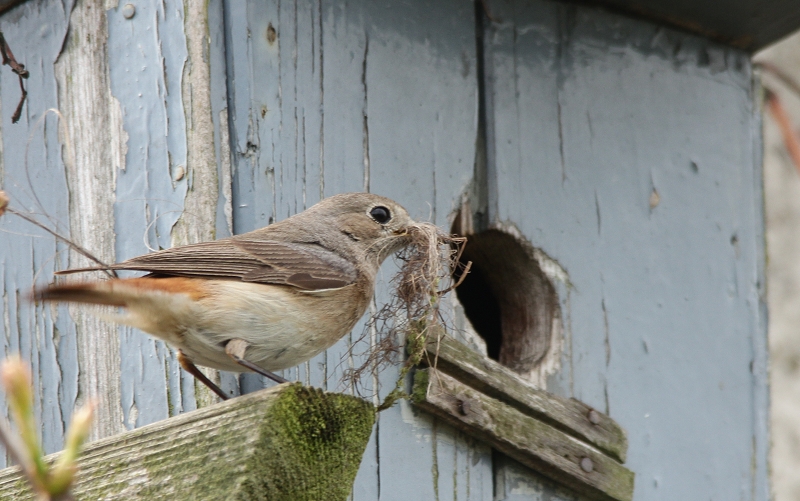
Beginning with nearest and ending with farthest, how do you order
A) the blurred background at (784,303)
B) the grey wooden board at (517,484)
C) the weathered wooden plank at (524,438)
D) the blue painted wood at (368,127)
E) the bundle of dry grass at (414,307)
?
1. the bundle of dry grass at (414,307)
2. the blue painted wood at (368,127)
3. the weathered wooden plank at (524,438)
4. the grey wooden board at (517,484)
5. the blurred background at (784,303)

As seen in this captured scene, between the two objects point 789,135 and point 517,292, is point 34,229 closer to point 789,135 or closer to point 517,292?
point 517,292

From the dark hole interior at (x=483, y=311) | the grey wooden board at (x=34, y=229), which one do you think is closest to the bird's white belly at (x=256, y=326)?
the grey wooden board at (x=34, y=229)

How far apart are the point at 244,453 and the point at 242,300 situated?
2.61ft

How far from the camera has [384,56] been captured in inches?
127

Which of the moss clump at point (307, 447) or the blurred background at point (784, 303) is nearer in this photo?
the moss clump at point (307, 447)

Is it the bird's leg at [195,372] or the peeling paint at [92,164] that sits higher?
the peeling paint at [92,164]

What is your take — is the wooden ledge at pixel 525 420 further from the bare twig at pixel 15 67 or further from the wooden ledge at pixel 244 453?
the bare twig at pixel 15 67

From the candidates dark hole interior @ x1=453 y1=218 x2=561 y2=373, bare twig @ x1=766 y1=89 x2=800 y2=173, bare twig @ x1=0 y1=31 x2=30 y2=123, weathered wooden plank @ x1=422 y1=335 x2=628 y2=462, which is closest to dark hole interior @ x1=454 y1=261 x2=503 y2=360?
dark hole interior @ x1=453 y1=218 x2=561 y2=373

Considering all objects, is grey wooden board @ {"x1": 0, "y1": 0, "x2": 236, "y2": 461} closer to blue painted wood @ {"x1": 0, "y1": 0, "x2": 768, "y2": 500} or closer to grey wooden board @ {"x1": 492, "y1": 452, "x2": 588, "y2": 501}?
blue painted wood @ {"x1": 0, "y1": 0, "x2": 768, "y2": 500}

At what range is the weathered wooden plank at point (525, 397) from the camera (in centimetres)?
298

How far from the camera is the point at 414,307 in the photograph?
284 cm

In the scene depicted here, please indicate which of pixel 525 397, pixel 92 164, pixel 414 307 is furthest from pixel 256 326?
pixel 525 397

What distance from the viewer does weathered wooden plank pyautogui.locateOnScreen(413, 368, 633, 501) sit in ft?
9.65

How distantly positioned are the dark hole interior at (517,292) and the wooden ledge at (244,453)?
155cm
